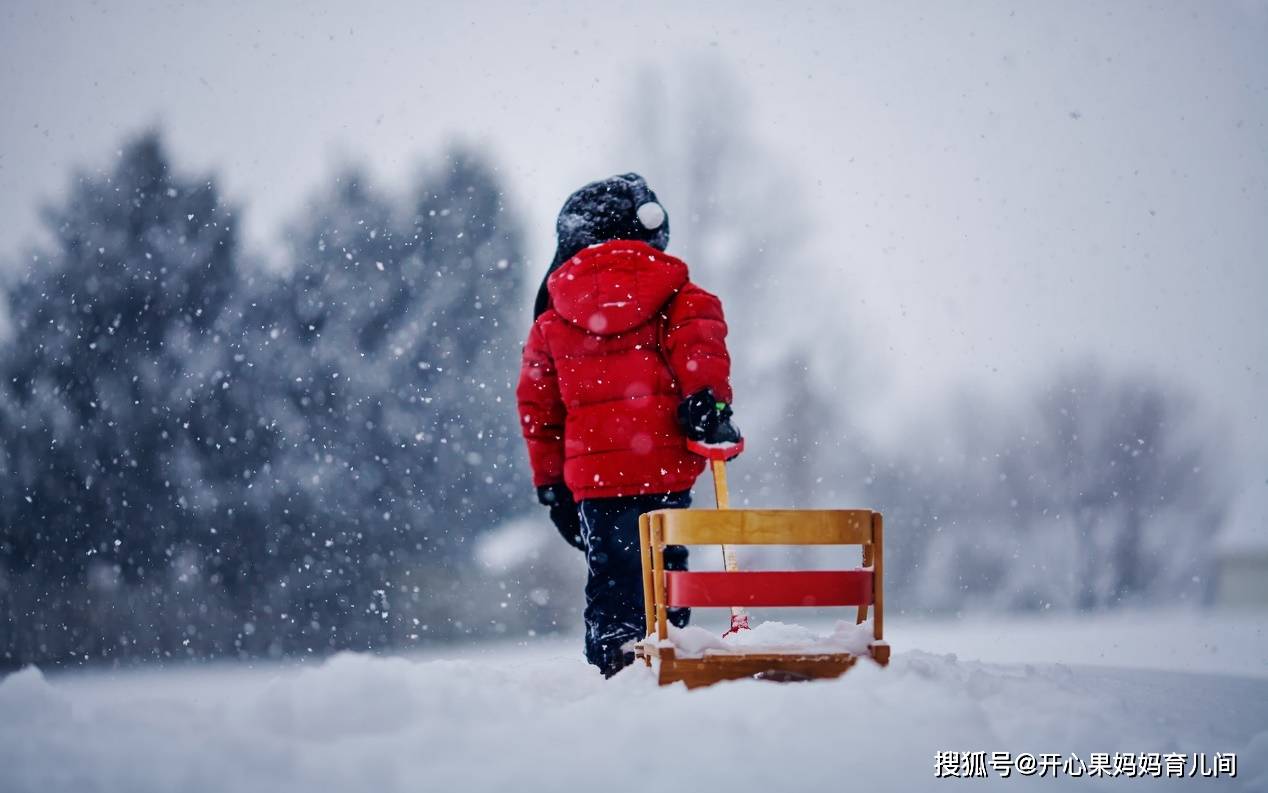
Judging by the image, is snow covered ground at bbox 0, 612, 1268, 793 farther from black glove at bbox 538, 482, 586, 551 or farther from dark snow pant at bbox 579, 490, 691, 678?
black glove at bbox 538, 482, 586, 551

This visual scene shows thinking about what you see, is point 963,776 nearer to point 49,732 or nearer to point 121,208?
point 49,732

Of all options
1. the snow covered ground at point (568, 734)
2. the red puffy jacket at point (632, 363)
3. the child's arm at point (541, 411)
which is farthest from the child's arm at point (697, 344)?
the snow covered ground at point (568, 734)

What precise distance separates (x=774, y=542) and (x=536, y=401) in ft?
5.31

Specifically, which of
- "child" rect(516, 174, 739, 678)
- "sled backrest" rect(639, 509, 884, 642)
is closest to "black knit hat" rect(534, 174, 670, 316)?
"child" rect(516, 174, 739, 678)

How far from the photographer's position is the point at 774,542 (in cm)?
282

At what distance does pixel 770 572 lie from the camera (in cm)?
289

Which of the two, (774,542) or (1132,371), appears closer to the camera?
(774,542)

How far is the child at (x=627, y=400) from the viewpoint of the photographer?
3.73 metres

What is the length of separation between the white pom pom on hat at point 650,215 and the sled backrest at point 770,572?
160cm

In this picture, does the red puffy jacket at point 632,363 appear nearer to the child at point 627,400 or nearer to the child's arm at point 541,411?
the child at point 627,400

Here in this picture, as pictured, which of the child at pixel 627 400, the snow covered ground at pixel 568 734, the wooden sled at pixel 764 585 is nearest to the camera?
the snow covered ground at pixel 568 734

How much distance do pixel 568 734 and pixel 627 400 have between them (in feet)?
5.78

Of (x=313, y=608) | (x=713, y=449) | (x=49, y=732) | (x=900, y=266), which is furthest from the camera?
(x=900, y=266)

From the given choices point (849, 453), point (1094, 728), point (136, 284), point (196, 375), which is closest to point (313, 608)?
point (196, 375)
